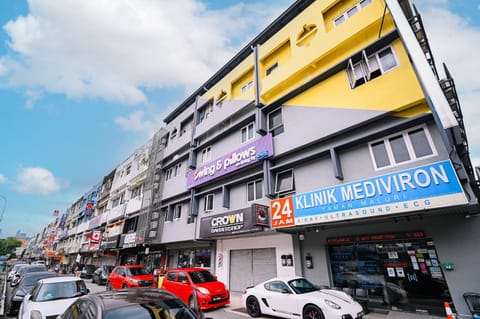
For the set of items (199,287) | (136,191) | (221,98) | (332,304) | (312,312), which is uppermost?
(221,98)

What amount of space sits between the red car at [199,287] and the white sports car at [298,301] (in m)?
Answer: 1.41

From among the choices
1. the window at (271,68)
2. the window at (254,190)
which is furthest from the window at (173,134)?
the window at (254,190)

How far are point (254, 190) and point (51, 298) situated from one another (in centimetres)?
973

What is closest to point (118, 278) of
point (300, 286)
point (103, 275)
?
point (103, 275)

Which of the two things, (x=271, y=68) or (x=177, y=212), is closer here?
(x=271, y=68)

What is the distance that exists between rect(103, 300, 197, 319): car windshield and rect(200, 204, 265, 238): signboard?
706 cm

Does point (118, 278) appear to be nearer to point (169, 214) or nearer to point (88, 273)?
point (169, 214)

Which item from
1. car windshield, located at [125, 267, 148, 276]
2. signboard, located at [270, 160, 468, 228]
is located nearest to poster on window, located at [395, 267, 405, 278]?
signboard, located at [270, 160, 468, 228]

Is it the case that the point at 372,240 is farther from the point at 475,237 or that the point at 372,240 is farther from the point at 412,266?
the point at 475,237

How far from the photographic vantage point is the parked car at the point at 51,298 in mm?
6580

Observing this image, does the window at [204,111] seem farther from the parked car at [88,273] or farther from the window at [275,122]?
the parked car at [88,273]

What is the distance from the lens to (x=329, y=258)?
9.88 metres

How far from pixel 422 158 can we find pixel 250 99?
9.89 metres

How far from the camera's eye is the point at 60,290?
301 inches
